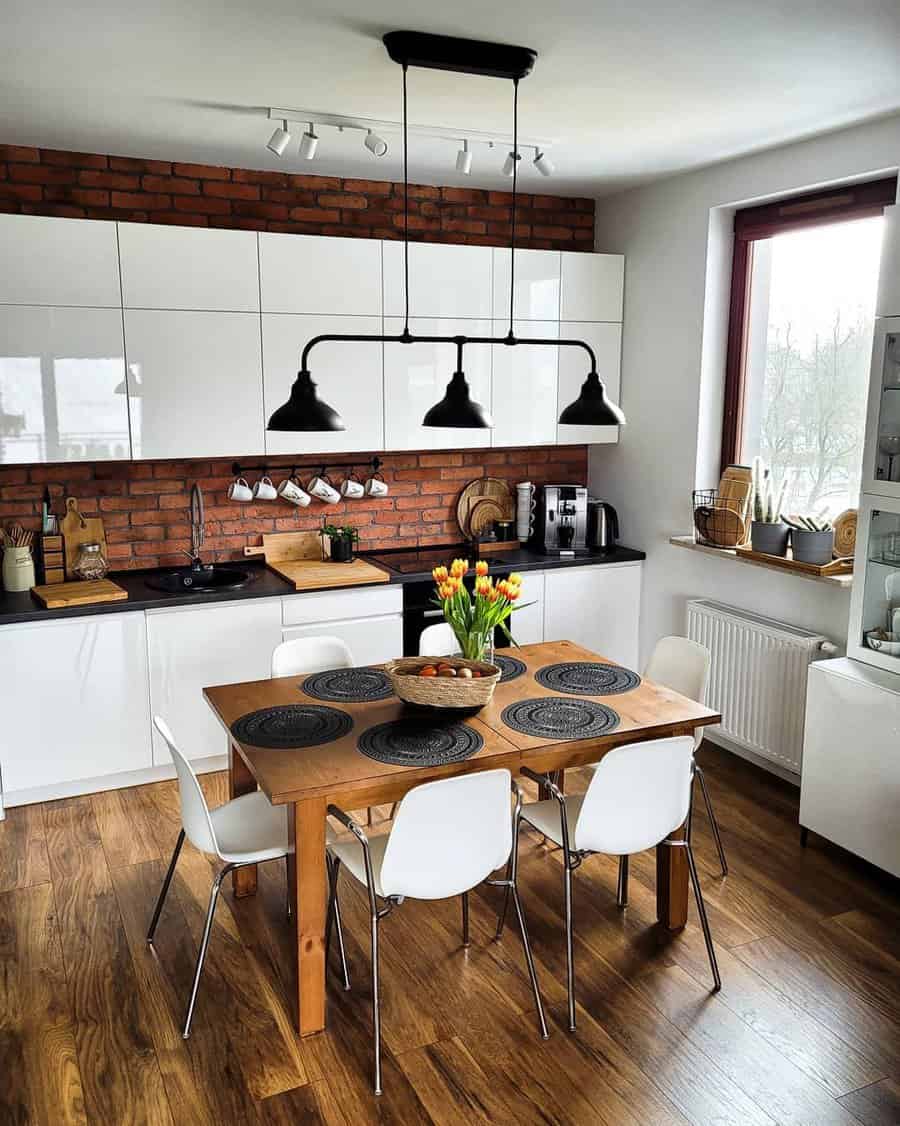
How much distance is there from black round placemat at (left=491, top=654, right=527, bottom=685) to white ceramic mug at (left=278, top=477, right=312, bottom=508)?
158 cm

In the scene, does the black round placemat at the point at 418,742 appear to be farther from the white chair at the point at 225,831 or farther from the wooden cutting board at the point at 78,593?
the wooden cutting board at the point at 78,593

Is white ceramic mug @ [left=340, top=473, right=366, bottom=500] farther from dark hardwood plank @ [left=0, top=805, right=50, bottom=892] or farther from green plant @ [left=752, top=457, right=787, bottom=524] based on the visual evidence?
dark hardwood plank @ [left=0, top=805, right=50, bottom=892]

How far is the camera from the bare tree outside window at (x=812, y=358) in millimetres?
4043

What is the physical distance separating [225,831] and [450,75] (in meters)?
2.50

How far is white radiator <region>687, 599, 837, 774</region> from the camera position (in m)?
4.15

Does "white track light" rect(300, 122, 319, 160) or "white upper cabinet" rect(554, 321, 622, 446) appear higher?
"white track light" rect(300, 122, 319, 160)

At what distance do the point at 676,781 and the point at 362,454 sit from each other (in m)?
2.74

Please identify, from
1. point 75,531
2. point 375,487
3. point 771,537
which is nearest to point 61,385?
point 75,531

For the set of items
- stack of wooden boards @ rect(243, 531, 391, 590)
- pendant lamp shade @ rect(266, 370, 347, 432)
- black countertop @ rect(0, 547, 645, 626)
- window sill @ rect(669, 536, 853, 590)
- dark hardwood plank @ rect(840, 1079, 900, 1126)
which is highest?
pendant lamp shade @ rect(266, 370, 347, 432)

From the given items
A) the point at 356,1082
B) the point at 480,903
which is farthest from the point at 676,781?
the point at 356,1082

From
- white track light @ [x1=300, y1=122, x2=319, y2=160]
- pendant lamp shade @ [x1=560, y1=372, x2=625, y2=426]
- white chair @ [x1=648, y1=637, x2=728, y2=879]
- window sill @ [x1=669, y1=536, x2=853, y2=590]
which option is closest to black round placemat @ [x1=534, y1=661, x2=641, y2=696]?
white chair @ [x1=648, y1=637, x2=728, y2=879]

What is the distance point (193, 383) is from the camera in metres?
4.27

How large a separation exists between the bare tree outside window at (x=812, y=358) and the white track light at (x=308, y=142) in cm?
213

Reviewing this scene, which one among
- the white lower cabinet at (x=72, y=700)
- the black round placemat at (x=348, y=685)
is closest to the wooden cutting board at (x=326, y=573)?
the white lower cabinet at (x=72, y=700)
